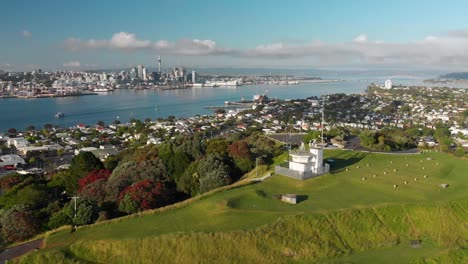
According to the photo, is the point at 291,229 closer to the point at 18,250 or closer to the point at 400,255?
the point at 400,255

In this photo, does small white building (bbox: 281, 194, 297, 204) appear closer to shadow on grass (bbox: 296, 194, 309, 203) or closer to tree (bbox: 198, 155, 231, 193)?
shadow on grass (bbox: 296, 194, 309, 203)

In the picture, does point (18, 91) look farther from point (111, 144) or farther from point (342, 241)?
point (342, 241)

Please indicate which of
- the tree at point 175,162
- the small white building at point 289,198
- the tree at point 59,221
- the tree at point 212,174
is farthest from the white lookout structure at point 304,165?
the tree at point 59,221

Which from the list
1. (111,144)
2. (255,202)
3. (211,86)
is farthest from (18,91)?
(255,202)

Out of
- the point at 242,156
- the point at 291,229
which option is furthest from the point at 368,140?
the point at 291,229

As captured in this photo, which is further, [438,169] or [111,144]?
[111,144]

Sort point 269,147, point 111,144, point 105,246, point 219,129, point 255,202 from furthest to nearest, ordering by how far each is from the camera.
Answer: point 219,129, point 111,144, point 269,147, point 255,202, point 105,246
